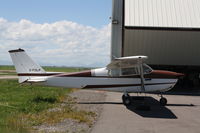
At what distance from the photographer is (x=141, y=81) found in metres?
13.6

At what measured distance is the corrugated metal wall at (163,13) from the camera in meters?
18.8

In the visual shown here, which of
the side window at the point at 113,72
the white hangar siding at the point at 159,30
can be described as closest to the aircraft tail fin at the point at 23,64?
the side window at the point at 113,72

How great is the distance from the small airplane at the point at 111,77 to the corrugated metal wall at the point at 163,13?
5.19 m

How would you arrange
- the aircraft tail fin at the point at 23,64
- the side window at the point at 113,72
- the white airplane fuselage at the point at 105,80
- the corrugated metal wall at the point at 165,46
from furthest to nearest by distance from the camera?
the corrugated metal wall at the point at 165,46 < the side window at the point at 113,72 < the white airplane fuselage at the point at 105,80 < the aircraft tail fin at the point at 23,64

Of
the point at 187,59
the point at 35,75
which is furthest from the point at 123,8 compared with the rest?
the point at 35,75

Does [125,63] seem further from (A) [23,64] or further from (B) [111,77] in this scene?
(A) [23,64]

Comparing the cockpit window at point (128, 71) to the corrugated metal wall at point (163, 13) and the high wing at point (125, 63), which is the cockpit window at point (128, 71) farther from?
the corrugated metal wall at point (163, 13)

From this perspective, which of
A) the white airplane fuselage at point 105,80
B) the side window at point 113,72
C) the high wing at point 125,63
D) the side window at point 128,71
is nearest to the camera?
the high wing at point 125,63

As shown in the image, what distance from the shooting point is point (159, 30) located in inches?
748

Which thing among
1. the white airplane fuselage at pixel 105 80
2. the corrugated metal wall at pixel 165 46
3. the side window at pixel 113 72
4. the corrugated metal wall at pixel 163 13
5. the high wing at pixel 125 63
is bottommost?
the white airplane fuselage at pixel 105 80

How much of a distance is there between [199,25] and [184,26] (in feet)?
3.23

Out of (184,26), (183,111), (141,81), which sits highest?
(184,26)

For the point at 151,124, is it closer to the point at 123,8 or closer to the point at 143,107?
the point at 143,107

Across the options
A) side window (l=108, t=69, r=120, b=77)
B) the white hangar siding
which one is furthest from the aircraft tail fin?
the white hangar siding
